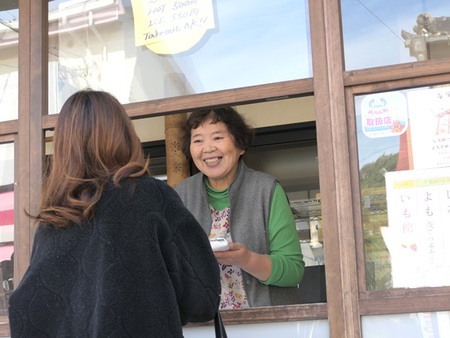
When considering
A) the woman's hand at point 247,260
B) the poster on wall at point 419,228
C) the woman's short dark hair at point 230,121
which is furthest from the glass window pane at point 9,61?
the poster on wall at point 419,228

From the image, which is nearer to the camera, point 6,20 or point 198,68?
point 198,68

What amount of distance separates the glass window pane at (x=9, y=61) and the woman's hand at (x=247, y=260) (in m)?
1.05

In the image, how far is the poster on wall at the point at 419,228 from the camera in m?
2.41

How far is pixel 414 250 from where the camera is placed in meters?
2.44

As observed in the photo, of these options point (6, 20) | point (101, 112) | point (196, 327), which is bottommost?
point (196, 327)

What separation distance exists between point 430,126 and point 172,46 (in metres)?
1.02

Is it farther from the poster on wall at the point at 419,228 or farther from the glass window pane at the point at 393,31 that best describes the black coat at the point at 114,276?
the glass window pane at the point at 393,31

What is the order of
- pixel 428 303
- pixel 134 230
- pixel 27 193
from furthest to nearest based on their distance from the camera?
1. pixel 27 193
2. pixel 428 303
3. pixel 134 230

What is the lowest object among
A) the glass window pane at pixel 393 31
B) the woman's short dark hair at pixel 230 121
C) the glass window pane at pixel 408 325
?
the glass window pane at pixel 408 325

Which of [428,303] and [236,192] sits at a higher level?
[236,192]

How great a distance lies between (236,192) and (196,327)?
61 cm

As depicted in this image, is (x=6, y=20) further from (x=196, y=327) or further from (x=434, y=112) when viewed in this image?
(x=434, y=112)

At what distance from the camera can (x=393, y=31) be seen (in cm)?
268

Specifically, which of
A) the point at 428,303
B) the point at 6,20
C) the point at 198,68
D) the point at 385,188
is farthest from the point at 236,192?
the point at 6,20
